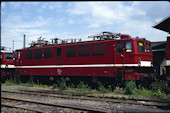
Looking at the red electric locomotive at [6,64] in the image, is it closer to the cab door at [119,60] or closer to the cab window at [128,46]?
the cab door at [119,60]

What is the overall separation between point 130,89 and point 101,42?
4.13 m

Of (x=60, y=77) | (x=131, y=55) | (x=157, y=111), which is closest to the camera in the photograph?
(x=157, y=111)

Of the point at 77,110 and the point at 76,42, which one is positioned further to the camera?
the point at 76,42

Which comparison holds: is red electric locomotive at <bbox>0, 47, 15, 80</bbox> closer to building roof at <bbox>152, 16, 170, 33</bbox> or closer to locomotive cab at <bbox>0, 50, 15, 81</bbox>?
locomotive cab at <bbox>0, 50, 15, 81</bbox>

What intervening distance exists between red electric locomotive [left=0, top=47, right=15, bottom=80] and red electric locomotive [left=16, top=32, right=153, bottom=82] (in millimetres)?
3821

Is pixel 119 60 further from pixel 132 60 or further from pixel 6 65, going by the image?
pixel 6 65

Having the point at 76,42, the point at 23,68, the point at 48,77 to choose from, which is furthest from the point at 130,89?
the point at 23,68

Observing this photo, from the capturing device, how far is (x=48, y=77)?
17797mm

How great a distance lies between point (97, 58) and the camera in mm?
13984

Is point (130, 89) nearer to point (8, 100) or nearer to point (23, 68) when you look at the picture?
point (8, 100)

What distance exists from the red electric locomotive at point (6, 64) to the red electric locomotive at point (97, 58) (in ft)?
12.5

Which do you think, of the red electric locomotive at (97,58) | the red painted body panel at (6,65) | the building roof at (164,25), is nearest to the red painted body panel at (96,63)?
the red electric locomotive at (97,58)

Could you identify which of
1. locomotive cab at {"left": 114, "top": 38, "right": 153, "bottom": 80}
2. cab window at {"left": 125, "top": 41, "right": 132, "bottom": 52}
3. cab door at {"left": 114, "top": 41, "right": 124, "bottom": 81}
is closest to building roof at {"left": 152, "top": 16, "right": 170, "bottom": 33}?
locomotive cab at {"left": 114, "top": 38, "right": 153, "bottom": 80}

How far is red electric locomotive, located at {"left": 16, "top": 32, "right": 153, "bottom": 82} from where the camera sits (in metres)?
12.7
